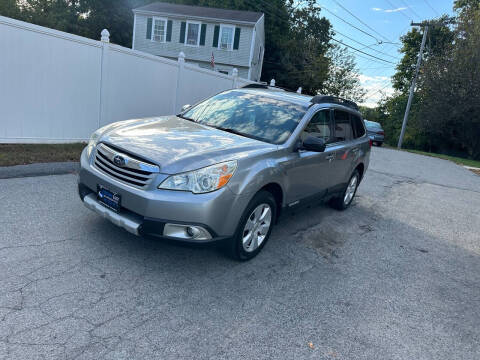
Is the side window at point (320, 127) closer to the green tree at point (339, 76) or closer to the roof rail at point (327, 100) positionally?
the roof rail at point (327, 100)

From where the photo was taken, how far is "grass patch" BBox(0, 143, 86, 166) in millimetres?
5983

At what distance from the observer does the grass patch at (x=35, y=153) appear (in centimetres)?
598

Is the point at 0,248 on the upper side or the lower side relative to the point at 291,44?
lower

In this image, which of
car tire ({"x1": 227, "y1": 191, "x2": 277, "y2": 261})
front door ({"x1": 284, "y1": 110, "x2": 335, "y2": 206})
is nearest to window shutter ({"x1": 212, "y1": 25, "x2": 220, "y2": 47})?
front door ({"x1": 284, "y1": 110, "x2": 335, "y2": 206})

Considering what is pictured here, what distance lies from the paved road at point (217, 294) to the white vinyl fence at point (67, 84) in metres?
2.35

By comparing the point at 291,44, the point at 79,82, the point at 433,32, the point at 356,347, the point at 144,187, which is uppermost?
the point at 433,32

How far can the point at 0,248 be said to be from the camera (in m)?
3.46

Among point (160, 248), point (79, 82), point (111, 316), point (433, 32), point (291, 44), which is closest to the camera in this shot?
point (111, 316)

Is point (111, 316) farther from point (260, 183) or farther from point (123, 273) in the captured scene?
point (260, 183)

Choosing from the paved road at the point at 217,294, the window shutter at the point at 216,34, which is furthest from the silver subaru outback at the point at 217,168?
the window shutter at the point at 216,34

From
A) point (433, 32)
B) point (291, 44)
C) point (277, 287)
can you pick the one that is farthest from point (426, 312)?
point (433, 32)

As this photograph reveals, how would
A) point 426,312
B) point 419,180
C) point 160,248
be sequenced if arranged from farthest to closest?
point 419,180, point 160,248, point 426,312

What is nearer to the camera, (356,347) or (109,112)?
(356,347)

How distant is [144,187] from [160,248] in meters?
0.91
